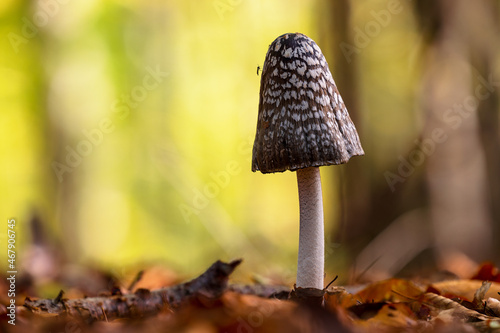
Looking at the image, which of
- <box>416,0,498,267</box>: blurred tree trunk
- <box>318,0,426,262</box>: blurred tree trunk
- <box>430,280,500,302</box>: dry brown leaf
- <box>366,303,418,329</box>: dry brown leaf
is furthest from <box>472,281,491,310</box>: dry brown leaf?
<box>318,0,426,262</box>: blurred tree trunk

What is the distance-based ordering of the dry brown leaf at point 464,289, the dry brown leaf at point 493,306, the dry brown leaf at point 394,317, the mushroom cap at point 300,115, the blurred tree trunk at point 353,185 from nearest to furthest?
the dry brown leaf at point 394,317 < the dry brown leaf at point 493,306 < the mushroom cap at point 300,115 < the dry brown leaf at point 464,289 < the blurred tree trunk at point 353,185

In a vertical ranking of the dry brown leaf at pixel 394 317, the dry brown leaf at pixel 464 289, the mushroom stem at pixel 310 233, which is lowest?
the dry brown leaf at pixel 464 289

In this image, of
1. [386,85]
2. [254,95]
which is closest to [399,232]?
[386,85]

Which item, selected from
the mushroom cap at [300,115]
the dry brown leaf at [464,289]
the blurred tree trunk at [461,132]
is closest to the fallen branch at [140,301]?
the mushroom cap at [300,115]

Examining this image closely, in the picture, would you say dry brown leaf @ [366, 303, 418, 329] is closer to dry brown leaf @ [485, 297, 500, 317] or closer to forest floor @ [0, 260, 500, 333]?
forest floor @ [0, 260, 500, 333]

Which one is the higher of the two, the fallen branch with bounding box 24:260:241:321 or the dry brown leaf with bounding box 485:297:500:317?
the fallen branch with bounding box 24:260:241:321

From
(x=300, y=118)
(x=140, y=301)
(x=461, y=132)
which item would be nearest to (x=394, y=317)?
(x=300, y=118)

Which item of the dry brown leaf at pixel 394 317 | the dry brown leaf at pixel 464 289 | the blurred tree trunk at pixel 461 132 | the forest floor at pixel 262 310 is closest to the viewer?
the forest floor at pixel 262 310

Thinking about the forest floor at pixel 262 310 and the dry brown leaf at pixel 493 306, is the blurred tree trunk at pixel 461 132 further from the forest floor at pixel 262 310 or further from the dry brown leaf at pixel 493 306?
the dry brown leaf at pixel 493 306
